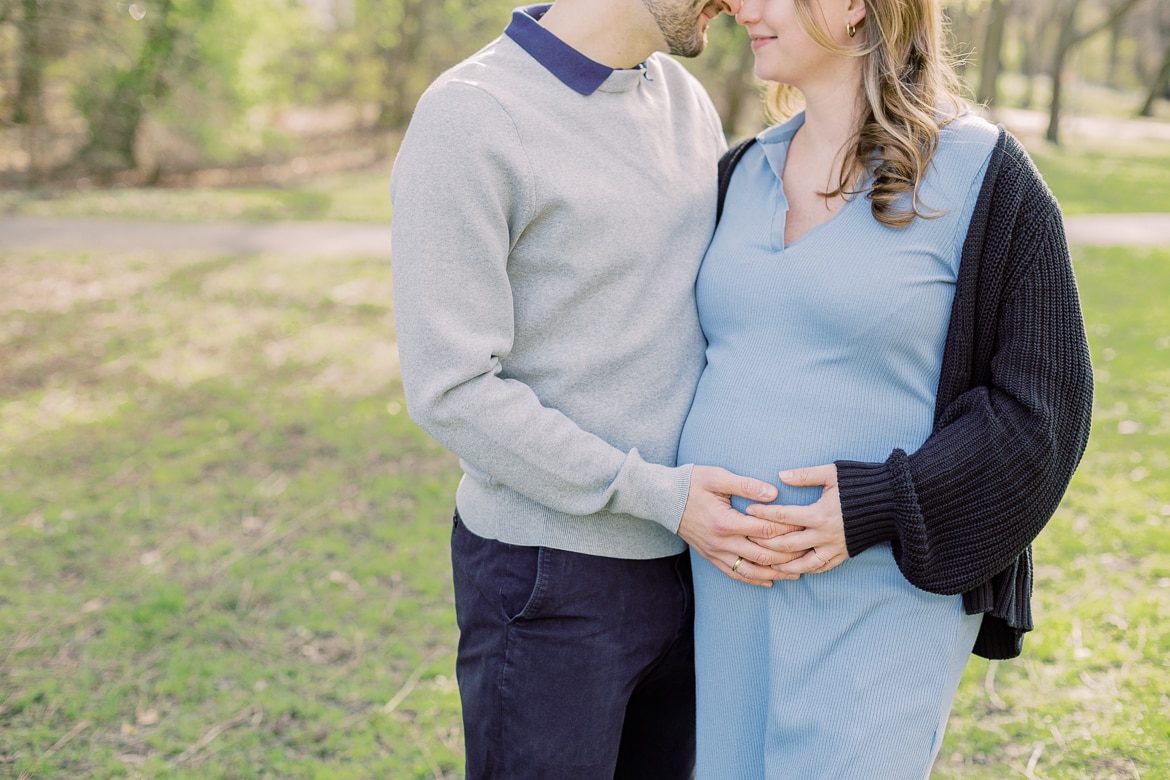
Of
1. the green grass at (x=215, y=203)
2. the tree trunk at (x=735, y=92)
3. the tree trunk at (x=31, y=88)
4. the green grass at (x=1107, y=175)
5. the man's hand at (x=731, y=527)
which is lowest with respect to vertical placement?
the green grass at (x=1107, y=175)

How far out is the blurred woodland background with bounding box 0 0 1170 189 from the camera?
12258mm

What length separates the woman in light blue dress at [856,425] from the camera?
167 cm

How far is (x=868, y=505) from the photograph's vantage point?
5.46 feet

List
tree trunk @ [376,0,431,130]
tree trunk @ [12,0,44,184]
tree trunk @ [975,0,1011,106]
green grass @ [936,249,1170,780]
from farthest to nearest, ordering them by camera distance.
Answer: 1. tree trunk @ [975,0,1011,106]
2. tree trunk @ [376,0,431,130]
3. tree trunk @ [12,0,44,184]
4. green grass @ [936,249,1170,780]

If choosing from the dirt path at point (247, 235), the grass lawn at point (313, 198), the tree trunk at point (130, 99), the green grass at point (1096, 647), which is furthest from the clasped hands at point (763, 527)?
the tree trunk at point (130, 99)

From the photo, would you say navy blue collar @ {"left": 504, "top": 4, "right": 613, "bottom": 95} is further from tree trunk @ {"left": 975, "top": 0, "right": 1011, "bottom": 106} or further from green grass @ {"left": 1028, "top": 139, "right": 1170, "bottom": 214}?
tree trunk @ {"left": 975, "top": 0, "right": 1011, "bottom": 106}

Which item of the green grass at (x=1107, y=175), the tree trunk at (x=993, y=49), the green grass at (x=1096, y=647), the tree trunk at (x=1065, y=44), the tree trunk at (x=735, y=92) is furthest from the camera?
the tree trunk at (x=1065, y=44)

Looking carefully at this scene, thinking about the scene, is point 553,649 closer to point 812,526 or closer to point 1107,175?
point 812,526

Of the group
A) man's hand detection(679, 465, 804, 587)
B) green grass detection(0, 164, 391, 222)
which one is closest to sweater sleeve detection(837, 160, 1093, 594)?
man's hand detection(679, 465, 804, 587)

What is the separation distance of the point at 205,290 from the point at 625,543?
7300 mm

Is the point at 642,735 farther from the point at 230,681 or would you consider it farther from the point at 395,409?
the point at 395,409

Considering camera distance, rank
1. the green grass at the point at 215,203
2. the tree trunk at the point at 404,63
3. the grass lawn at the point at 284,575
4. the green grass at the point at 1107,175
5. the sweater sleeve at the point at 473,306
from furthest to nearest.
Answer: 1. the tree trunk at the point at 404,63
2. the green grass at the point at 1107,175
3. the green grass at the point at 215,203
4. the grass lawn at the point at 284,575
5. the sweater sleeve at the point at 473,306

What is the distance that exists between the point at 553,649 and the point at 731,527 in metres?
0.40

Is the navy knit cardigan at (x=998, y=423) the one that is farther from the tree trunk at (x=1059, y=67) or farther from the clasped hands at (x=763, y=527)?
the tree trunk at (x=1059, y=67)
